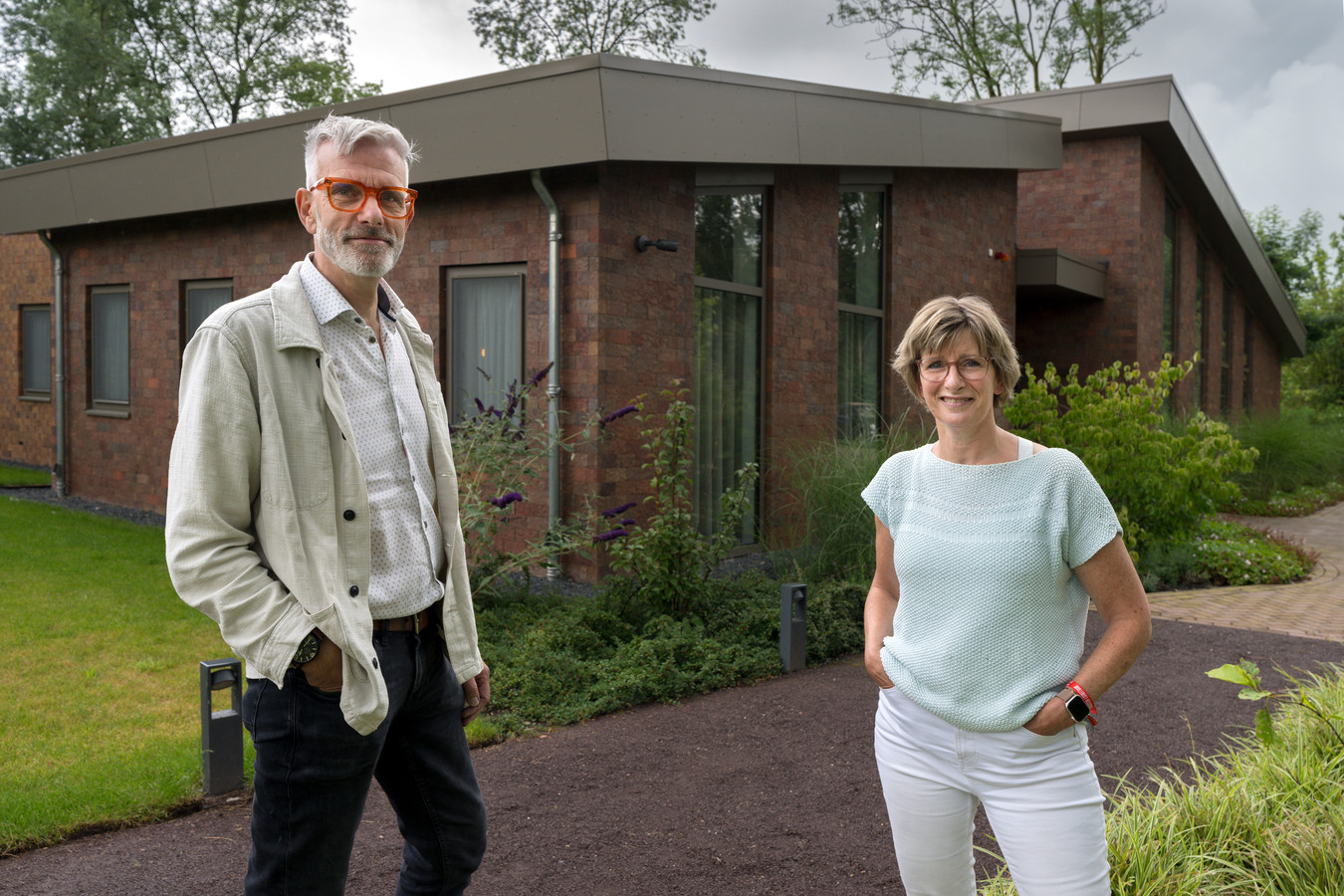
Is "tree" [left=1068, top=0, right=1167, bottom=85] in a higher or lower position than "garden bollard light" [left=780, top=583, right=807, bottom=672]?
higher

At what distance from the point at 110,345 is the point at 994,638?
1335 centimetres

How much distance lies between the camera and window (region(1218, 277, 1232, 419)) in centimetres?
2403

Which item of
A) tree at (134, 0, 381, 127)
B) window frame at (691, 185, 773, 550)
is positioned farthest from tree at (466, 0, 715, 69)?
window frame at (691, 185, 773, 550)

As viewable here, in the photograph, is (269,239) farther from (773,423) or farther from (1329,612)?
(1329,612)

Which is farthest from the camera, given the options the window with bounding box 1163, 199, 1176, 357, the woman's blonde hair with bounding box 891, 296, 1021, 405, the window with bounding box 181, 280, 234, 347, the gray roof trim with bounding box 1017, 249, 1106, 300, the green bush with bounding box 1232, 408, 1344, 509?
the window with bounding box 1163, 199, 1176, 357

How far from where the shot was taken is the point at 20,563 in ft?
30.5

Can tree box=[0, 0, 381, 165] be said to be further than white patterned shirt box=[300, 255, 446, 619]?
Yes

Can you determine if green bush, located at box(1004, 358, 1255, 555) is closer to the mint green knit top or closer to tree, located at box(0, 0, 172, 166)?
the mint green knit top

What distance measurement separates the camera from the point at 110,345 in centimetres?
1321

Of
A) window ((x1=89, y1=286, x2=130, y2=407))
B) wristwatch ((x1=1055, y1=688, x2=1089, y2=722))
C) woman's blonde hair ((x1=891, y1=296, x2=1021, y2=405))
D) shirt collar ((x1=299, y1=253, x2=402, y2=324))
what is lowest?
wristwatch ((x1=1055, y1=688, x2=1089, y2=722))

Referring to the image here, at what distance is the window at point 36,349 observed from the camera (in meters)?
16.8

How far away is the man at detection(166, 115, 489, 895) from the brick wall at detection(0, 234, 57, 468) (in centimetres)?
1655

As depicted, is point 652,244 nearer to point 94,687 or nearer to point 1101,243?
point 94,687

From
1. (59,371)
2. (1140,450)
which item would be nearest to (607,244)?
(1140,450)
